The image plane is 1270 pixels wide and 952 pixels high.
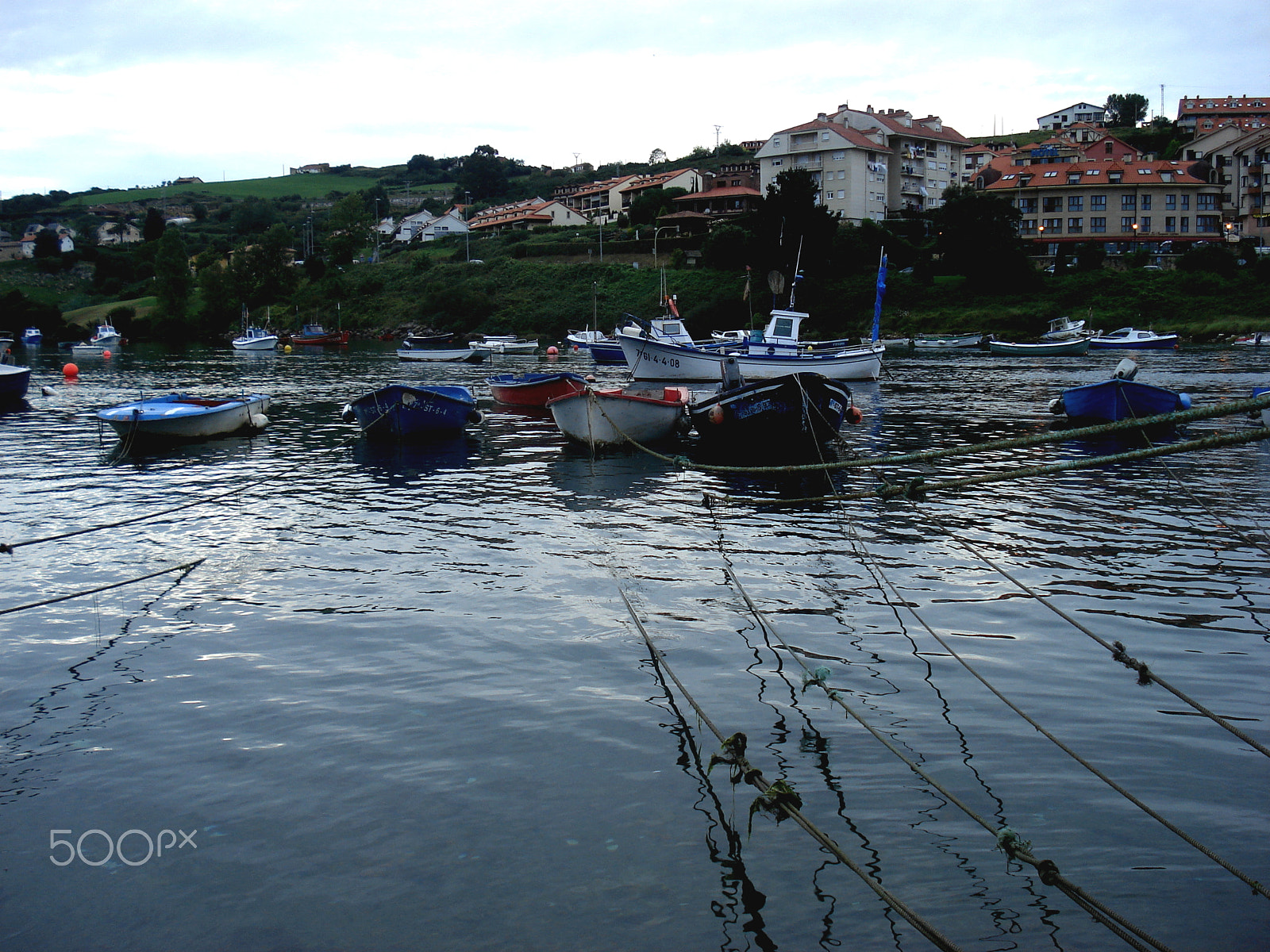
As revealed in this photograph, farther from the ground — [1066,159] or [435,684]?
[1066,159]

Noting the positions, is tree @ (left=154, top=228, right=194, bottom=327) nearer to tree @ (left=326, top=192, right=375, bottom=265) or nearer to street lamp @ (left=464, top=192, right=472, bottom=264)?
tree @ (left=326, top=192, right=375, bottom=265)

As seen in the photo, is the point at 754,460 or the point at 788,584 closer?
the point at 788,584

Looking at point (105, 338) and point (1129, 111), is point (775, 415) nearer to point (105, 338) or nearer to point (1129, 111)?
point (105, 338)

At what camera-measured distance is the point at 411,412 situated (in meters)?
24.5

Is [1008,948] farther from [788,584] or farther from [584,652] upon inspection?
[788,584]

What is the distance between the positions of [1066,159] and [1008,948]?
120 meters

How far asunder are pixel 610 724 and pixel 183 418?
63.2 ft

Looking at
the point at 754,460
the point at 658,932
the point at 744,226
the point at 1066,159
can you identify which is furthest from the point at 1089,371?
the point at 1066,159

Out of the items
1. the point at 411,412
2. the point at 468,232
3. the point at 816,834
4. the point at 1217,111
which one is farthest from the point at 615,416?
the point at 1217,111

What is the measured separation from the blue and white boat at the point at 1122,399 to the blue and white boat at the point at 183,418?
21.7 m

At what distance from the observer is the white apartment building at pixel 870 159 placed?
97625 millimetres

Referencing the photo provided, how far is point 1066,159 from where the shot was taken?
108m

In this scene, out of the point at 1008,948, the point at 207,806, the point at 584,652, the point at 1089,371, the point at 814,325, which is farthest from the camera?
the point at 814,325

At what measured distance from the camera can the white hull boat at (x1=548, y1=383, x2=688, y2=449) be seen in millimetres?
21672
